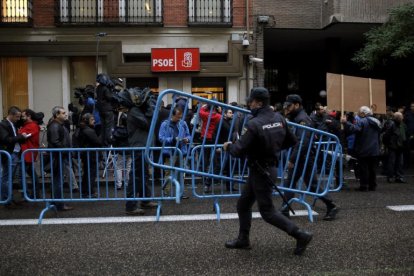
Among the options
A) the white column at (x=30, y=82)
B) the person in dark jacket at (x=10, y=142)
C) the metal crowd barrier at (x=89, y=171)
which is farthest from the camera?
the white column at (x=30, y=82)

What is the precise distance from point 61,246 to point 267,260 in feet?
8.08

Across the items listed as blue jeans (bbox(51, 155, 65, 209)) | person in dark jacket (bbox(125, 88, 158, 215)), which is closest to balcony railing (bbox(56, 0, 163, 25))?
person in dark jacket (bbox(125, 88, 158, 215))

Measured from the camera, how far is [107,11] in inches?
706

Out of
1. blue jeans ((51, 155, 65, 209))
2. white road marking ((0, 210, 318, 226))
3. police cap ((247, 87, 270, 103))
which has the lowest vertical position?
white road marking ((0, 210, 318, 226))

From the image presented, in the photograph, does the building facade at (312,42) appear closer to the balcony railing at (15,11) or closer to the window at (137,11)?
the window at (137,11)

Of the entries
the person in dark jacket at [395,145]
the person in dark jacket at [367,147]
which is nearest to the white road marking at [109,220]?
the person in dark jacket at [367,147]

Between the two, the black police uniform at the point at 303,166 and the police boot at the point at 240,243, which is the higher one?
the black police uniform at the point at 303,166

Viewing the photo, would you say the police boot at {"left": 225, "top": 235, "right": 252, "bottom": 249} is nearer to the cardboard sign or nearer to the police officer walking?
the police officer walking

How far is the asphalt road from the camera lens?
5004 mm

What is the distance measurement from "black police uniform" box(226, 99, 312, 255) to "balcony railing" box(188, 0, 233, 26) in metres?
13.3

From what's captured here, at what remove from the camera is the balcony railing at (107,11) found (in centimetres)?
1781

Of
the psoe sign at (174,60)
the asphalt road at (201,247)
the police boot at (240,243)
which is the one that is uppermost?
the psoe sign at (174,60)

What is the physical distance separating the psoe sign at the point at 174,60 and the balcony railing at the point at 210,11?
1241mm

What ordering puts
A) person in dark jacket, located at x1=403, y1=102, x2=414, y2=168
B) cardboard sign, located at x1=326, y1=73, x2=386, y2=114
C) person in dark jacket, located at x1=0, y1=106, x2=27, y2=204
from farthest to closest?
person in dark jacket, located at x1=403, y1=102, x2=414, y2=168
cardboard sign, located at x1=326, y1=73, x2=386, y2=114
person in dark jacket, located at x1=0, y1=106, x2=27, y2=204
